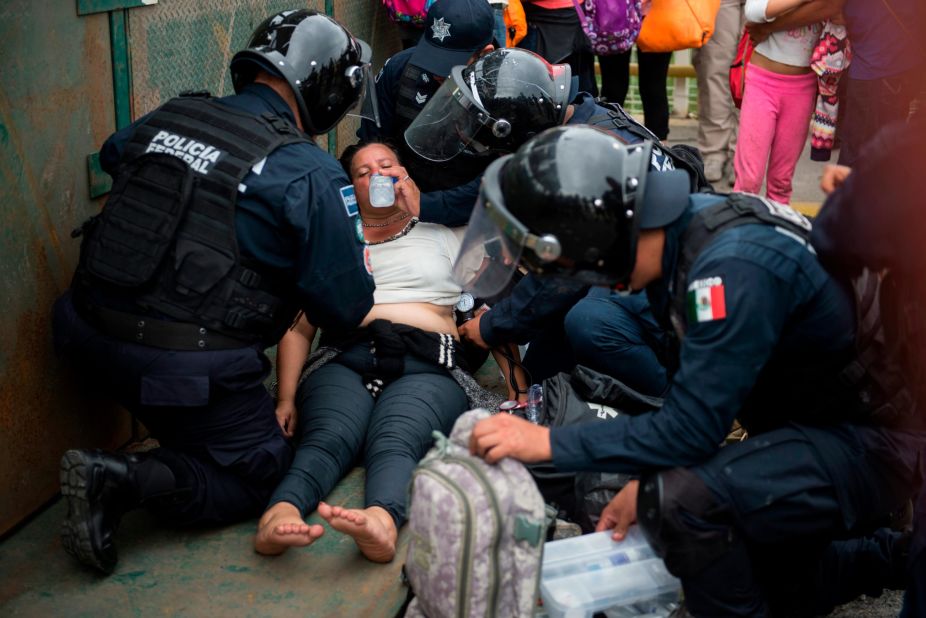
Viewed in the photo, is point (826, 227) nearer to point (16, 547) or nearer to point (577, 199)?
point (577, 199)

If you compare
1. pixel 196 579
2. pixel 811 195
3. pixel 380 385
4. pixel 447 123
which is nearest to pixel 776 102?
pixel 811 195

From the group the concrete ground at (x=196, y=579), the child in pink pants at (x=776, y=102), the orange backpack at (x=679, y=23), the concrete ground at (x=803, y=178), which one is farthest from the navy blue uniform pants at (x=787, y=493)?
the concrete ground at (x=803, y=178)

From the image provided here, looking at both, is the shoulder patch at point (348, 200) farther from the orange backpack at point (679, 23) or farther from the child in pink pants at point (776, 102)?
the orange backpack at point (679, 23)

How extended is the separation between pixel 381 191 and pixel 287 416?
0.89 metres

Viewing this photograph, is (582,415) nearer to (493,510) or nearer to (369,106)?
(493,510)

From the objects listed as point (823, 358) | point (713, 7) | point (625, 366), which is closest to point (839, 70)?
point (713, 7)

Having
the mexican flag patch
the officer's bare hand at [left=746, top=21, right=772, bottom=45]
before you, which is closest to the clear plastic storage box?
the mexican flag patch

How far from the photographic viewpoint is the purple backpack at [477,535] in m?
2.56

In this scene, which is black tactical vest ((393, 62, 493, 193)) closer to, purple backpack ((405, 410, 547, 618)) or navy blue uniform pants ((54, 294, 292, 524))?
navy blue uniform pants ((54, 294, 292, 524))

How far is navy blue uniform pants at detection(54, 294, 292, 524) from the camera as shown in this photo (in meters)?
3.07

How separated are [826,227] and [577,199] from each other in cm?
57

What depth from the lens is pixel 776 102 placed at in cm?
554

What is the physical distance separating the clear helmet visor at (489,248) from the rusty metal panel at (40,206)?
125 cm

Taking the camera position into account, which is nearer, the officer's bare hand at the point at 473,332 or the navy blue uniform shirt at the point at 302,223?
the navy blue uniform shirt at the point at 302,223
